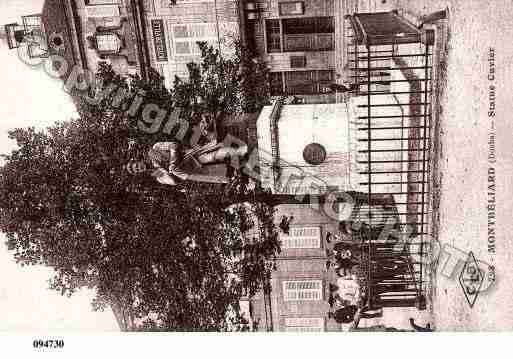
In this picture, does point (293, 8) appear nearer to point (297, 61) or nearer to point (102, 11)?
point (297, 61)

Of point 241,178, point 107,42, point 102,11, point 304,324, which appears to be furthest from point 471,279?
point 102,11

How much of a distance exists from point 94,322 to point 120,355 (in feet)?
1.26

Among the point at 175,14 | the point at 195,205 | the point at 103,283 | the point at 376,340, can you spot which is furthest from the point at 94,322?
the point at 175,14

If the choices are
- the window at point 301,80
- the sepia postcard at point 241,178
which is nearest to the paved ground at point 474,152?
the sepia postcard at point 241,178

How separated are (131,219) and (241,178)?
1.13 meters

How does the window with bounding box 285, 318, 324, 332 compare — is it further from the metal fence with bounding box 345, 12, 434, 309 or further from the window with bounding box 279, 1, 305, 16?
the window with bounding box 279, 1, 305, 16

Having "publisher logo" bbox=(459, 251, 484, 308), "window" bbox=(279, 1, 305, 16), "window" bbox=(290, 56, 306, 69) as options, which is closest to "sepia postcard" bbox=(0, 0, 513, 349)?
"publisher logo" bbox=(459, 251, 484, 308)

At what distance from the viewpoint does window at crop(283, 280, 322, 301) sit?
4.58 meters

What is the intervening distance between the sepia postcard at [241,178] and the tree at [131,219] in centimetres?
1

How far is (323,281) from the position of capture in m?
4.70

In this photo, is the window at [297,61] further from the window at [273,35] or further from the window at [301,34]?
the window at [273,35]

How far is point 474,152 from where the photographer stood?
385 cm

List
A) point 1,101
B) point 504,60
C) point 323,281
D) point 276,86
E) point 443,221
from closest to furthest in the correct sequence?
1. point 504,60
2. point 443,221
3. point 1,101
4. point 323,281
5. point 276,86

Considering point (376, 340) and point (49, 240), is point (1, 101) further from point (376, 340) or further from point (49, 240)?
point (376, 340)
